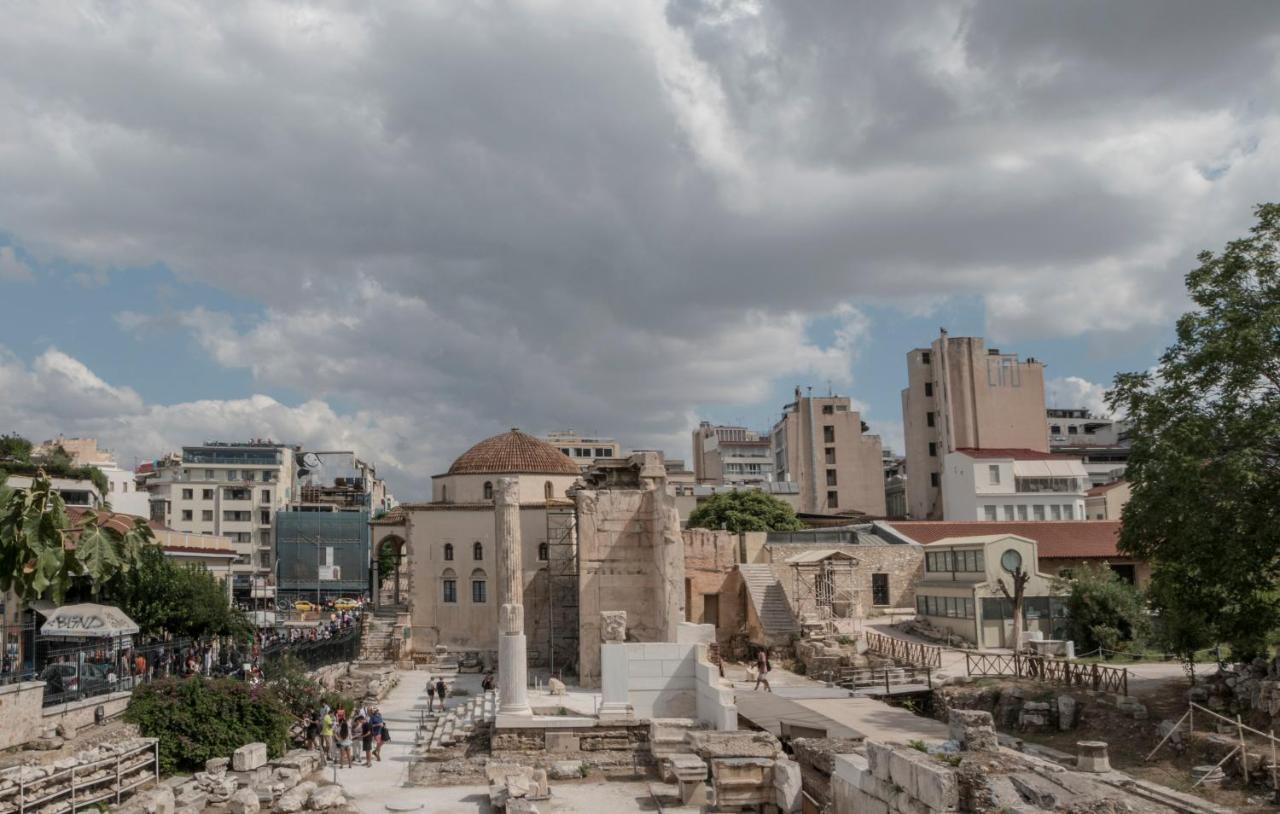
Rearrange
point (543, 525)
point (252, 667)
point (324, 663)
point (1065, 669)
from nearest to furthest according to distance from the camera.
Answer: point (1065, 669), point (252, 667), point (324, 663), point (543, 525)

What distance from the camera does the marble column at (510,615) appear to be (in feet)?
81.0

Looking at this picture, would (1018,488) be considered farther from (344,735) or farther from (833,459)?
(344,735)

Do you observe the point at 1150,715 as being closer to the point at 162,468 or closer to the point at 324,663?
the point at 324,663

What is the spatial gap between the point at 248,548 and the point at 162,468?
14223 mm

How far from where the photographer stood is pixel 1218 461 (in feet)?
64.1

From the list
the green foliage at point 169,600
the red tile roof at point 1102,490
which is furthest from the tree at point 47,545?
the red tile roof at point 1102,490

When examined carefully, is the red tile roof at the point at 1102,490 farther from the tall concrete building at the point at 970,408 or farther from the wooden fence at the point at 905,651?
the wooden fence at the point at 905,651

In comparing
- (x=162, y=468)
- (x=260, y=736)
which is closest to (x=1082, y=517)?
(x=260, y=736)

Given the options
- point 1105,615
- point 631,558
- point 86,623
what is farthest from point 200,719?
point 1105,615

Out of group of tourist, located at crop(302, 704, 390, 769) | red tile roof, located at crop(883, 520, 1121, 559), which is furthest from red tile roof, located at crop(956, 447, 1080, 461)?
group of tourist, located at crop(302, 704, 390, 769)

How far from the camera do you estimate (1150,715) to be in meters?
20.3

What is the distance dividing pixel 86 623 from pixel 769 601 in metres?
22.5

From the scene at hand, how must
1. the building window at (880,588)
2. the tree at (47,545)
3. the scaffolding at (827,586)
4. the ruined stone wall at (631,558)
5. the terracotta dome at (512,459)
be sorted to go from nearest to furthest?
the tree at (47,545) → the ruined stone wall at (631,558) → the scaffolding at (827,586) → the building window at (880,588) → the terracotta dome at (512,459)

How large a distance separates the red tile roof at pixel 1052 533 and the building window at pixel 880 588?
366cm
